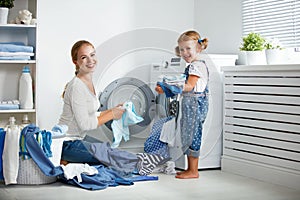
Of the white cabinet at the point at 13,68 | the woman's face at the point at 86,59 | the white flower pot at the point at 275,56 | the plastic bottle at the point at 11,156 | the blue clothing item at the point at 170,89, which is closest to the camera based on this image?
the plastic bottle at the point at 11,156

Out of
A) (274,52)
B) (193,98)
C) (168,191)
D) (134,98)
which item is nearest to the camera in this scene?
(168,191)

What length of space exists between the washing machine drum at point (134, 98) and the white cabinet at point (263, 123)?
70 centimetres

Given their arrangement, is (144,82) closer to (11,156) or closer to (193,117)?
(193,117)

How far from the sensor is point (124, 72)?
14.8 feet

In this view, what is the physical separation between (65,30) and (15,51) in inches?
23.2

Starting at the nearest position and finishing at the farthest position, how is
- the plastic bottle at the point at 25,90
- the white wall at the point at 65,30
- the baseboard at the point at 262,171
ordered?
the baseboard at the point at 262,171 → the plastic bottle at the point at 25,90 → the white wall at the point at 65,30

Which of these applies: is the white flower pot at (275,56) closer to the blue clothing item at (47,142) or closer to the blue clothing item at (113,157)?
the blue clothing item at (113,157)

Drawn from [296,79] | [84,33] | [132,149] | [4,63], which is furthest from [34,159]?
[296,79]

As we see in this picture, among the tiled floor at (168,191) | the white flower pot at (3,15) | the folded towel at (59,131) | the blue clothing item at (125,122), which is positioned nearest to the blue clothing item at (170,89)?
the blue clothing item at (125,122)

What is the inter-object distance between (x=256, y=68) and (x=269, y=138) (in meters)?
0.51

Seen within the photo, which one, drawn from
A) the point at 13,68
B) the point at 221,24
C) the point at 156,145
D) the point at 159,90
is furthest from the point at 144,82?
the point at 221,24

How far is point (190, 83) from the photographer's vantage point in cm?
359

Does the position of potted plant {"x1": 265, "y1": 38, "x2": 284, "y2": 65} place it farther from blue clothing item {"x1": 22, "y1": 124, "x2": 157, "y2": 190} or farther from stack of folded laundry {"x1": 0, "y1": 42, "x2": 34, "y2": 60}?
stack of folded laundry {"x1": 0, "y1": 42, "x2": 34, "y2": 60}

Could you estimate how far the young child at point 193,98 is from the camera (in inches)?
143
